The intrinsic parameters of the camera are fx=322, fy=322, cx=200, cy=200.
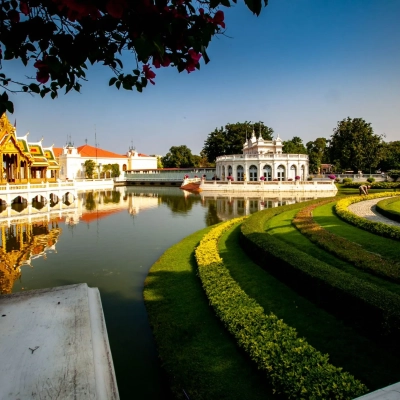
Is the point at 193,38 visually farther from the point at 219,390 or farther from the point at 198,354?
the point at 198,354

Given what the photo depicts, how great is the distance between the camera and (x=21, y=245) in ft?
45.5

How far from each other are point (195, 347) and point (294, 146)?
6787 centimetres

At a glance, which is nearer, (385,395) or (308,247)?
(385,395)

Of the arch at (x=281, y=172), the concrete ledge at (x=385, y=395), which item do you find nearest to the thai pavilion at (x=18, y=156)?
the concrete ledge at (x=385, y=395)

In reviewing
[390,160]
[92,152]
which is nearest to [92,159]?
[92,152]

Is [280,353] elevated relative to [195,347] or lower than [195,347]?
elevated

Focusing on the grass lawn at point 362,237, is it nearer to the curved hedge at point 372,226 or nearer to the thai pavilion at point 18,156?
the curved hedge at point 372,226

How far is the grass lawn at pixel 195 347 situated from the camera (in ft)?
14.8

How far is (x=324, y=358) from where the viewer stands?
4.30 m

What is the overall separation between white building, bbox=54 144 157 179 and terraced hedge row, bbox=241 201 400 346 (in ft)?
205

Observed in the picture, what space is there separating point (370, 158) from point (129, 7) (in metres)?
56.8

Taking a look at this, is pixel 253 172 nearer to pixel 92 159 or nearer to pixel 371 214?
pixel 371 214

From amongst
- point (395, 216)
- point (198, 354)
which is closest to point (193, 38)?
point (198, 354)

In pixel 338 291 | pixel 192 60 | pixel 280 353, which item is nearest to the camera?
pixel 192 60
